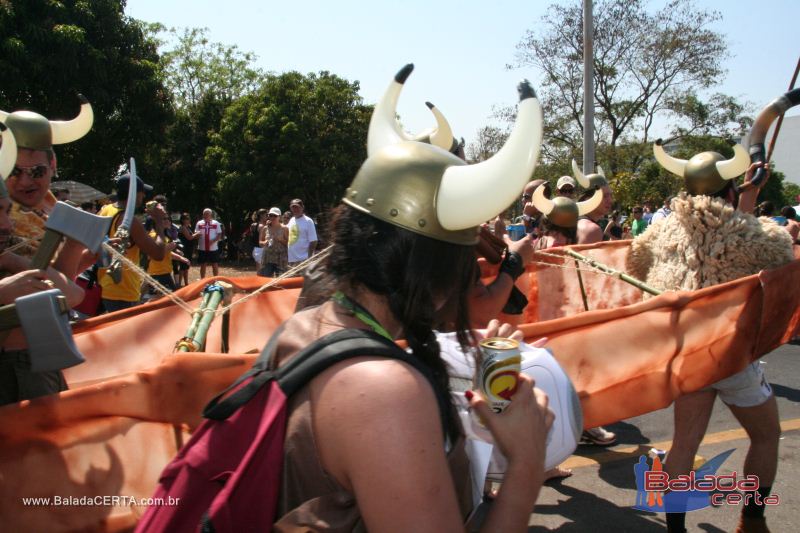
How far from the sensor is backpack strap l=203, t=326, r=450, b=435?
117 centimetres

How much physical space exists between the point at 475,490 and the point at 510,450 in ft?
0.80

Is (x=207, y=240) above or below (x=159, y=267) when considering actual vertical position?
below

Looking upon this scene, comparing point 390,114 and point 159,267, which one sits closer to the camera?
point 390,114

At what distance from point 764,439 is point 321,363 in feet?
9.62

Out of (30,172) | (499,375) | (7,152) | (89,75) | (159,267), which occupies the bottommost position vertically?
(159,267)

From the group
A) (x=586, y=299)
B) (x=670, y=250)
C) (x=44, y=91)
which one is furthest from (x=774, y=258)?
(x=44, y=91)

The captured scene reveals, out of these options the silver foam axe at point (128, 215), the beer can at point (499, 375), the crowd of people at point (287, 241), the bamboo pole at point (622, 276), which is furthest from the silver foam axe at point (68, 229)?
the crowd of people at point (287, 241)

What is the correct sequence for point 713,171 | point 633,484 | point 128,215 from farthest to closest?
point 633,484 → point 713,171 → point 128,215

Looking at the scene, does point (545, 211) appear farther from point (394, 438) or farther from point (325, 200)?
point (325, 200)

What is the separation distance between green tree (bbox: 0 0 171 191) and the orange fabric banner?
13.5m

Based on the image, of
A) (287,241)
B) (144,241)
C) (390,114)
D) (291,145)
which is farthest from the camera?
(291,145)

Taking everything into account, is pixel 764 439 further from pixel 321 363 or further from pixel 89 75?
pixel 89 75

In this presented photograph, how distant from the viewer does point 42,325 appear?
1.79 meters

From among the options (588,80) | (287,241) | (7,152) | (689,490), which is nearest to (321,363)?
(7,152)
